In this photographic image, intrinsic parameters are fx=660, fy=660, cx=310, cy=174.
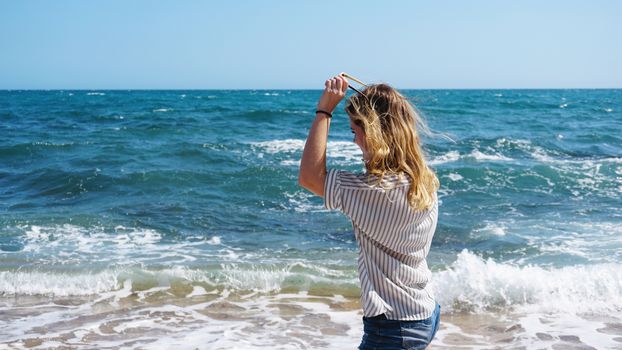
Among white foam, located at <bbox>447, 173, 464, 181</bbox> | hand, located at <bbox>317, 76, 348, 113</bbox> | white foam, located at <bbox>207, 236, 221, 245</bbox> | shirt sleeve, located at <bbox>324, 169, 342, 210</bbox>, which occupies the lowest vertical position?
white foam, located at <bbox>207, 236, 221, 245</bbox>

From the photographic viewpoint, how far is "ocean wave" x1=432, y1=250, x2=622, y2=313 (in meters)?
6.70

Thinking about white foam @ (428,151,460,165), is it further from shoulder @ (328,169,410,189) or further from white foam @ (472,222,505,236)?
shoulder @ (328,169,410,189)

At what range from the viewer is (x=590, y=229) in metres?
10.0

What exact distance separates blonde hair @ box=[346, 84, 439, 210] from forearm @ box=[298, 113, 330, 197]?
4.5 inches

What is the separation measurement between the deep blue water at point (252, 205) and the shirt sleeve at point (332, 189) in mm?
476

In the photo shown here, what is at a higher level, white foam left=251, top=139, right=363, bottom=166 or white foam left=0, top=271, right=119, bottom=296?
white foam left=251, top=139, right=363, bottom=166

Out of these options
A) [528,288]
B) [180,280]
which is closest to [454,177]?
[528,288]

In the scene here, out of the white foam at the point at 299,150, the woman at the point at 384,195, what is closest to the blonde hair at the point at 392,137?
the woman at the point at 384,195

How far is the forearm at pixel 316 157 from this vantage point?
2084 millimetres

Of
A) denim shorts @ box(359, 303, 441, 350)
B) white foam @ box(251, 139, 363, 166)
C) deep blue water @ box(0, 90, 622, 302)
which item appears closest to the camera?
denim shorts @ box(359, 303, 441, 350)

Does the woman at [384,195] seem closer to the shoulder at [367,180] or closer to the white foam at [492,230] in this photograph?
the shoulder at [367,180]

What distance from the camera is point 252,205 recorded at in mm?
12008

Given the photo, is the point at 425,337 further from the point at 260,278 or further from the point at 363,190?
the point at 260,278

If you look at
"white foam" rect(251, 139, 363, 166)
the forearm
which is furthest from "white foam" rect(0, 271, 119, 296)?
"white foam" rect(251, 139, 363, 166)
